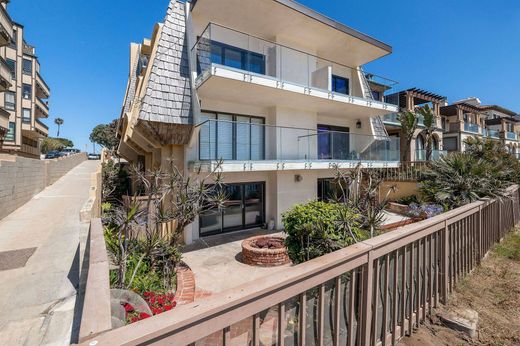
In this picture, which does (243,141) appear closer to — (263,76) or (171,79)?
(263,76)

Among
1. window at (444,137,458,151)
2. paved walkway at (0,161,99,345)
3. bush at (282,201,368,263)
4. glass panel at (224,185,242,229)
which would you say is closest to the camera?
paved walkway at (0,161,99,345)

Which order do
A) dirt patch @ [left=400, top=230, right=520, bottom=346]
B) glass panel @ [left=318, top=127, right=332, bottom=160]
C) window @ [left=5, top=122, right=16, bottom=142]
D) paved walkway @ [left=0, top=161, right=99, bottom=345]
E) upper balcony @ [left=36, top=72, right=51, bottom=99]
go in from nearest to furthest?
dirt patch @ [left=400, top=230, right=520, bottom=346], paved walkway @ [left=0, top=161, right=99, bottom=345], glass panel @ [left=318, top=127, right=332, bottom=160], window @ [left=5, top=122, right=16, bottom=142], upper balcony @ [left=36, top=72, right=51, bottom=99]

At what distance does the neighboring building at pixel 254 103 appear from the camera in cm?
884

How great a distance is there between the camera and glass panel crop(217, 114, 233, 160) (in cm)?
945

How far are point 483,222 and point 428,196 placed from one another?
7.10m

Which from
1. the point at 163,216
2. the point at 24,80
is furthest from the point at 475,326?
the point at 24,80

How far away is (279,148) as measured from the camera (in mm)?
11352

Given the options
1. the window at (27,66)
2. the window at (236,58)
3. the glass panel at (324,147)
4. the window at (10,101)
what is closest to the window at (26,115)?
the window at (10,101)

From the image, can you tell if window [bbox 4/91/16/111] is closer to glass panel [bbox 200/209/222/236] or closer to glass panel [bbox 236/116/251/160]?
glass panel [bbox 200/209/222/236]

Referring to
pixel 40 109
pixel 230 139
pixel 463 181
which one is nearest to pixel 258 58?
pixel 230 139

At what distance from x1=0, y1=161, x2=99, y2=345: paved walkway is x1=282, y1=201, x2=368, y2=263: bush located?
15.1 feet

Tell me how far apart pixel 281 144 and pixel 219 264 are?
19.9 ft

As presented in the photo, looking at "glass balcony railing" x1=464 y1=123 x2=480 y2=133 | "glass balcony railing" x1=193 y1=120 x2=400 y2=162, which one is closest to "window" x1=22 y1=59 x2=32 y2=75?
"glass balcony railing" x1=193 y1=120 x2=400 y2=162

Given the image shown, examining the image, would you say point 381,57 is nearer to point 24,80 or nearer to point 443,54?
point 443,54
